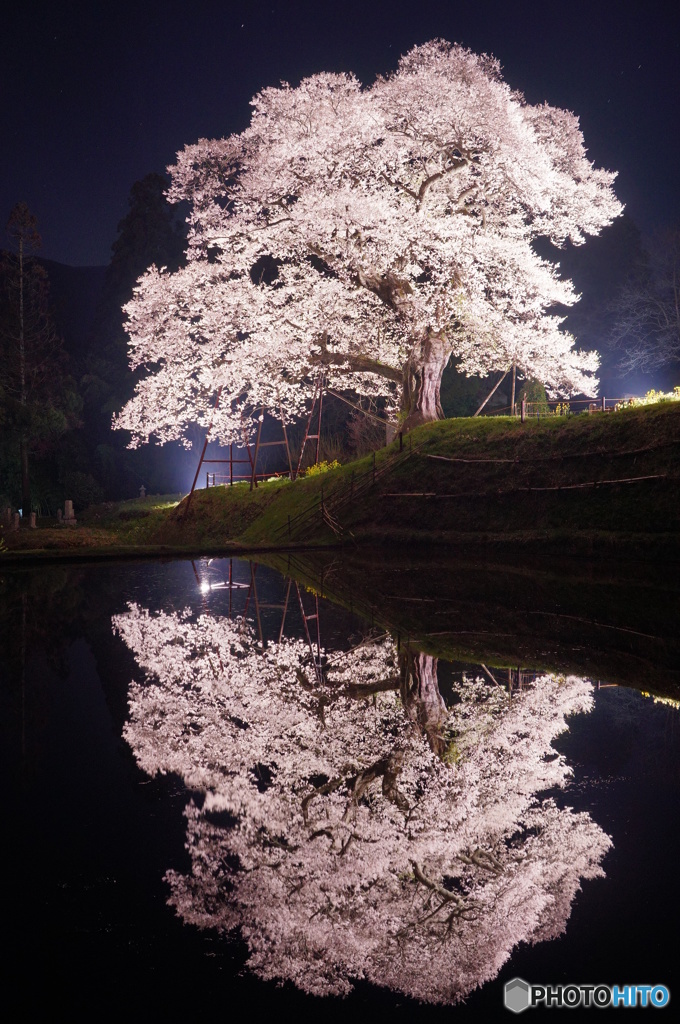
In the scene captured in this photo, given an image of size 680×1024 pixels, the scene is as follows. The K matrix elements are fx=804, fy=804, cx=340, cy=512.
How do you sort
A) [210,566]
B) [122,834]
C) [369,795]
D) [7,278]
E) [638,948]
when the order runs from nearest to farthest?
[638,948] → [122,834] → [369,795] → [210,566] → [7,278]

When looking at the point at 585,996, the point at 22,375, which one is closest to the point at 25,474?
the point at 22,375

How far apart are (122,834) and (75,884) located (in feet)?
1.45

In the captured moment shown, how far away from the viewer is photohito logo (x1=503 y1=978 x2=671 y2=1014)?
89.1 inches

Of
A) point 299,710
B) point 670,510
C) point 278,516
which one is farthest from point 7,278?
point 299,710

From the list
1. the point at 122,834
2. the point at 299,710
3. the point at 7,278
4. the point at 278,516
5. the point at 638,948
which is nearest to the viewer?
the point at 638,948

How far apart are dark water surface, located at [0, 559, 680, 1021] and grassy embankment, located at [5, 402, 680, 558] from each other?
8216 mm

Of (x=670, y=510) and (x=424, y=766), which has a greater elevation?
(x=670, y=510)

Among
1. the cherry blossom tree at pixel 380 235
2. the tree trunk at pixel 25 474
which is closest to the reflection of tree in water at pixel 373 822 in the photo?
the cherry blossom tree at pixel 380 235

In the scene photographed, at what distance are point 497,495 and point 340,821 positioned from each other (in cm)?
Result: 1472

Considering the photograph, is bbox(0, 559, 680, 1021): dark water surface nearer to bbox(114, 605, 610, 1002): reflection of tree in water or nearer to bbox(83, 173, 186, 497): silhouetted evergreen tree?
bbox(114, 605, 610, 1002): reflection of tree in water

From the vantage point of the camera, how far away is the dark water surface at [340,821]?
95.7 inches

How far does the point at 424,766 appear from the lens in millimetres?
4105

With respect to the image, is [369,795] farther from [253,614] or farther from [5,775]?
[253,614]

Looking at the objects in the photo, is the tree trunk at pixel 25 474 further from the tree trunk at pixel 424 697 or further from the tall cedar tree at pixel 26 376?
the tree trunk at pixel 424 697
